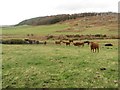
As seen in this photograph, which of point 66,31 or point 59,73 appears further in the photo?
point 66,31

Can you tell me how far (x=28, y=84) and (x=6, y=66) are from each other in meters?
5.29

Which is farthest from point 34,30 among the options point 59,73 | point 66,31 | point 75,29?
point 59,73

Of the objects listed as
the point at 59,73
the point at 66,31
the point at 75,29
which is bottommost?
the point at 66,31

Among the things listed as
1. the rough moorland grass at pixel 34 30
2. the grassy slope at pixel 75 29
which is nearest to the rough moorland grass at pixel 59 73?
the grassy slope at pixel 75 29

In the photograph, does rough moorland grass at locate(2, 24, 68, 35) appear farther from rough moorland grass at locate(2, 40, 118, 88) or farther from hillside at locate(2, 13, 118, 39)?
rough moorland grass at locate(2, 40, 118, 88)

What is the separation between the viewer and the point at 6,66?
923 inches

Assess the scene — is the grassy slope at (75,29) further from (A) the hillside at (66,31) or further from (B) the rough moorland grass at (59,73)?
(B) the rough moorland grass at (59,73)

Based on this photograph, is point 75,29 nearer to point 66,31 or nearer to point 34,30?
point 66,31

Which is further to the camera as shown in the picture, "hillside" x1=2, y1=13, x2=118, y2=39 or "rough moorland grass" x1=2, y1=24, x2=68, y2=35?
"rough moorland grass" x1=2, y1=24, x2=68, y2=35

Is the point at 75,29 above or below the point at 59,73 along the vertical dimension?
below

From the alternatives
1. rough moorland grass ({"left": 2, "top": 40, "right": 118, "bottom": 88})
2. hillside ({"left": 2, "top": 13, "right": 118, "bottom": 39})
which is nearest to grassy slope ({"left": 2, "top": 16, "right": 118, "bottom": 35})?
hillside ({"left": 2, "top": 13, "right": 118, "bottom": 39})

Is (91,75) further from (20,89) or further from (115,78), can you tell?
(20,89)

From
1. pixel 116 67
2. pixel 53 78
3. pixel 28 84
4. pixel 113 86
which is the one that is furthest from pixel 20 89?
pixel 116 67

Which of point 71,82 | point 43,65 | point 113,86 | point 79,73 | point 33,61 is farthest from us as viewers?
point 33,61
